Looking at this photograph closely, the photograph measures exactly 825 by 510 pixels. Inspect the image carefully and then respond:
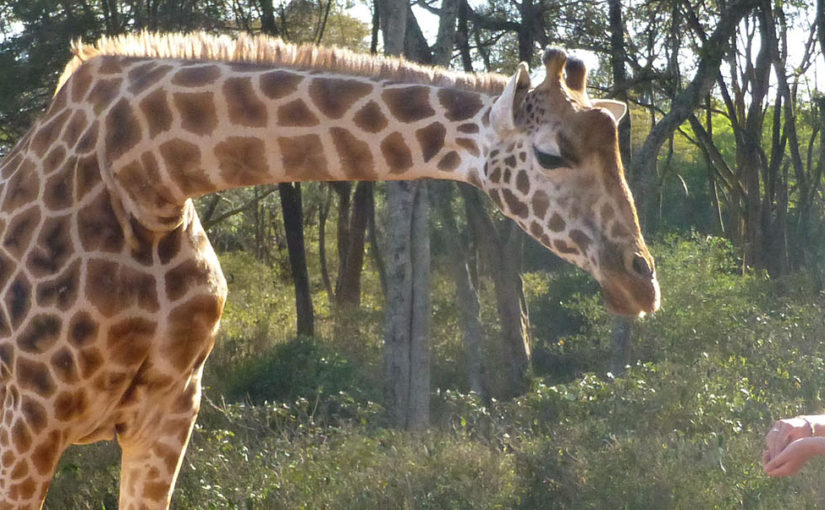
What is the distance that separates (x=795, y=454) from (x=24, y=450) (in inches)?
105

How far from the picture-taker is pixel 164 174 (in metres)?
3.73

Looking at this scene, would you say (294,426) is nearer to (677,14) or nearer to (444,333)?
(444,333)

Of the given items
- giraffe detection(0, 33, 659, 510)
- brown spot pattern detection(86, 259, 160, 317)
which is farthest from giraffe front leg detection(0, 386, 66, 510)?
brown spot pattern detection(86, 259, 160, 317)

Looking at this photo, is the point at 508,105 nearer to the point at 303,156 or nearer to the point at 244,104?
the point at 303,156

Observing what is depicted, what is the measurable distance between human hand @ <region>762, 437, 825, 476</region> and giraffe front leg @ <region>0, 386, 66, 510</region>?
2.51 m

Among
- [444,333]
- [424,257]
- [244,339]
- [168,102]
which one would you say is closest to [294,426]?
[424,257]

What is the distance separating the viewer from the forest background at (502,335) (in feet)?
19.7

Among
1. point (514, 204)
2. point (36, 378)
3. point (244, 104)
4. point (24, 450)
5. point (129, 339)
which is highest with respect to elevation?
point (244, 104)

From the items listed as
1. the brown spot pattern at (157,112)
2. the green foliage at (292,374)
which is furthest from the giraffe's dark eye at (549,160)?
the green foliage at (292,374)

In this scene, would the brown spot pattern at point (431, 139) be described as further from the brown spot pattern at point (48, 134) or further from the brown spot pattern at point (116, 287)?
the brown spot pattern at point (48, 134)

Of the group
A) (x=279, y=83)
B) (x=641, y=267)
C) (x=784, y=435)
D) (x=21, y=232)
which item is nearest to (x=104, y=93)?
(x=21, y=232)

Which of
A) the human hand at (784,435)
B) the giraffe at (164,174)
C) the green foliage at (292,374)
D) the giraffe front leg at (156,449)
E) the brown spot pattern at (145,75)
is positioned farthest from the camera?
the green foliage at (292,374)

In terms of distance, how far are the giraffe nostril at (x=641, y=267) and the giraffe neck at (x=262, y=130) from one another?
612mm

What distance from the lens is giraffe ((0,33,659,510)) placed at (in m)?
3.44
